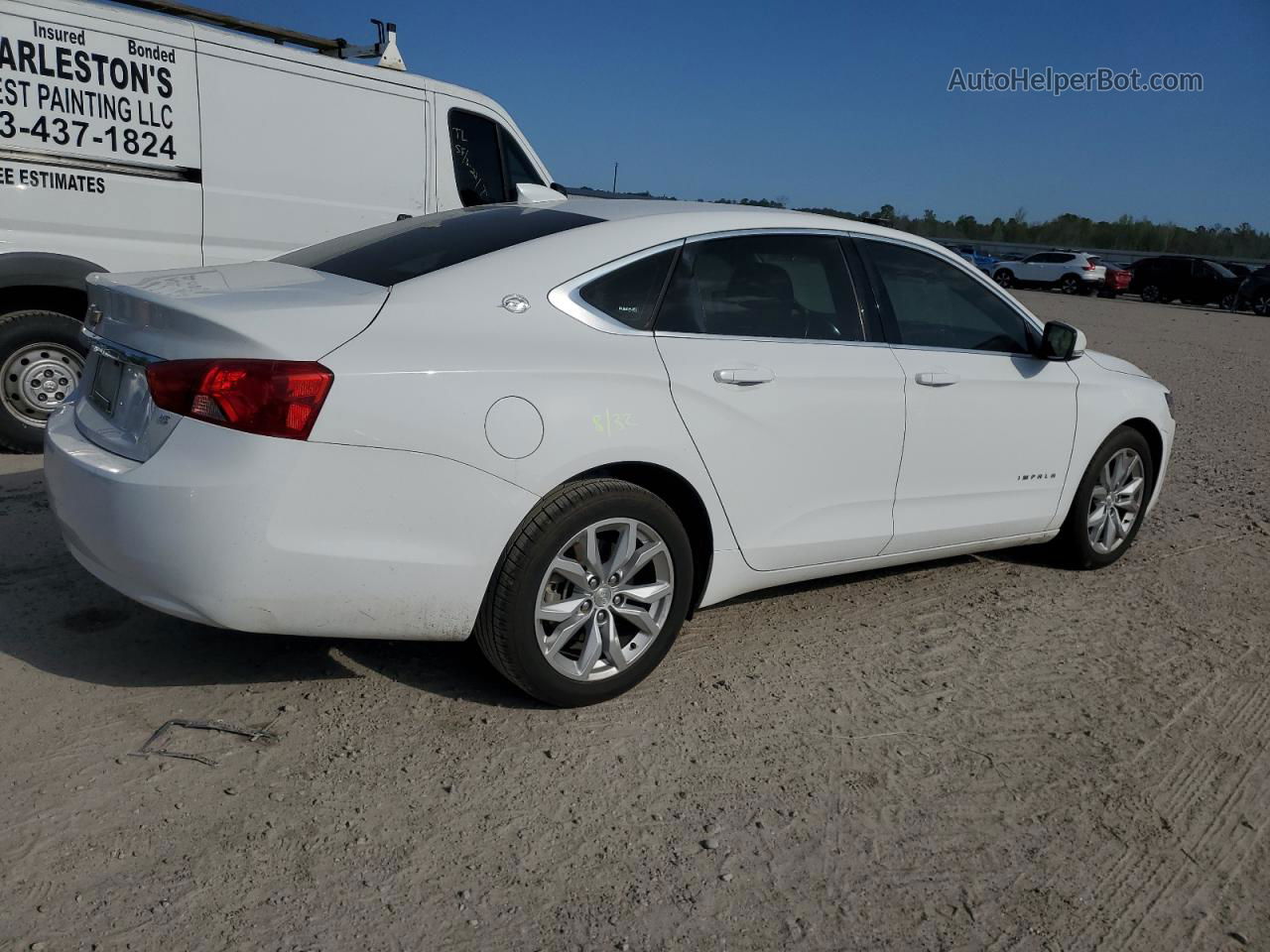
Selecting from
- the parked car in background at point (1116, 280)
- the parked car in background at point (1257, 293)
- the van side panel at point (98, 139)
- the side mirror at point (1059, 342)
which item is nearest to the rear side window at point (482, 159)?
the van side panel at point (98, 139)

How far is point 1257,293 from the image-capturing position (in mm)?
31922

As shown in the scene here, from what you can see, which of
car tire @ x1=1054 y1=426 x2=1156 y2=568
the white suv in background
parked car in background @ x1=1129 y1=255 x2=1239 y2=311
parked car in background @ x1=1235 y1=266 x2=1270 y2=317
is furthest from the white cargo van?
the white suv in background

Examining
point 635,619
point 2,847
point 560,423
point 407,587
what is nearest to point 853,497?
point 635,619

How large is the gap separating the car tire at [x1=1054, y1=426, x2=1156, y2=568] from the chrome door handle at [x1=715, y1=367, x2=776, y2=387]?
2.20 meters

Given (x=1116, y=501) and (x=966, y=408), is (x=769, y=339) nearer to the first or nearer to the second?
(x=966, y=408)

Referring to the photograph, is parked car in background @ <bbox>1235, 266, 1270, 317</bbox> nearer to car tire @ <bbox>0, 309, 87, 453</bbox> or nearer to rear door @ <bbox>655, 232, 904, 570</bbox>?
rear door @ <bbox>655, 232, 904, 570</bbox>

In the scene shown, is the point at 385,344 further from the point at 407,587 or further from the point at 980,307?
the point at 980,307

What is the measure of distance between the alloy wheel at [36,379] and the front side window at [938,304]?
444 centimetres

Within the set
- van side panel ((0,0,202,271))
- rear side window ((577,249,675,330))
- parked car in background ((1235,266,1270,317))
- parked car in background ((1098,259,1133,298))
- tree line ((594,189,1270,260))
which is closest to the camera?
rear side window ((577,249,675,330))

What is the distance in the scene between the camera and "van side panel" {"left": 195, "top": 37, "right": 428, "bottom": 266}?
21.6 ft

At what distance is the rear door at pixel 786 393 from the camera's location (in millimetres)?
3781

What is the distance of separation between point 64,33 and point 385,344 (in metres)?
4.16

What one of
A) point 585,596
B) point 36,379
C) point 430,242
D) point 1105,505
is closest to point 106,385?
point 430,242

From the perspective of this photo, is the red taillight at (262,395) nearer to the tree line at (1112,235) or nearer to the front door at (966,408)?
the front door at (966,408)
